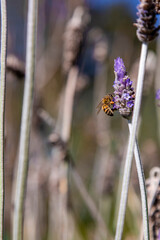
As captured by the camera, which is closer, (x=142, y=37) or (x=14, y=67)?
(x=142, y=37)

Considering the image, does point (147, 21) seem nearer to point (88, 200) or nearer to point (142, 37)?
point (142, 37)

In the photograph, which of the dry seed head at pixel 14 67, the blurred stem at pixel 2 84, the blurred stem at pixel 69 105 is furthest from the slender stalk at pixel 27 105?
the blurred stem at pixel 69 105

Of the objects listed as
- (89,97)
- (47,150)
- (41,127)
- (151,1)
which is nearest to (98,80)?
(47,150)

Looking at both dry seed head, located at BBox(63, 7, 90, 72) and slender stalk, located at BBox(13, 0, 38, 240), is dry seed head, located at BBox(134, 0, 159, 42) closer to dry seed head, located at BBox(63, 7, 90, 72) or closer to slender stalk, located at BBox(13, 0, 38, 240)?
slender stalk, located at BBox(13, 0, 38, 240)

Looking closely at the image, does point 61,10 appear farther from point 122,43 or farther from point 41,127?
point 41,127

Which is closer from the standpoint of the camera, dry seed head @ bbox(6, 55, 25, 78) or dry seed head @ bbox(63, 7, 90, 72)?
dry seed head @ bbox(6, 55, 25, 78)

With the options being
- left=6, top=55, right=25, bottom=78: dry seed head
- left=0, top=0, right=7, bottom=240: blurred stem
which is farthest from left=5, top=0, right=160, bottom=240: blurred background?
left=0, top=0, right=7, bottom=240: blurred stem

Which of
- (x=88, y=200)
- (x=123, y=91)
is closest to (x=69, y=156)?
(x=88, y=200)
